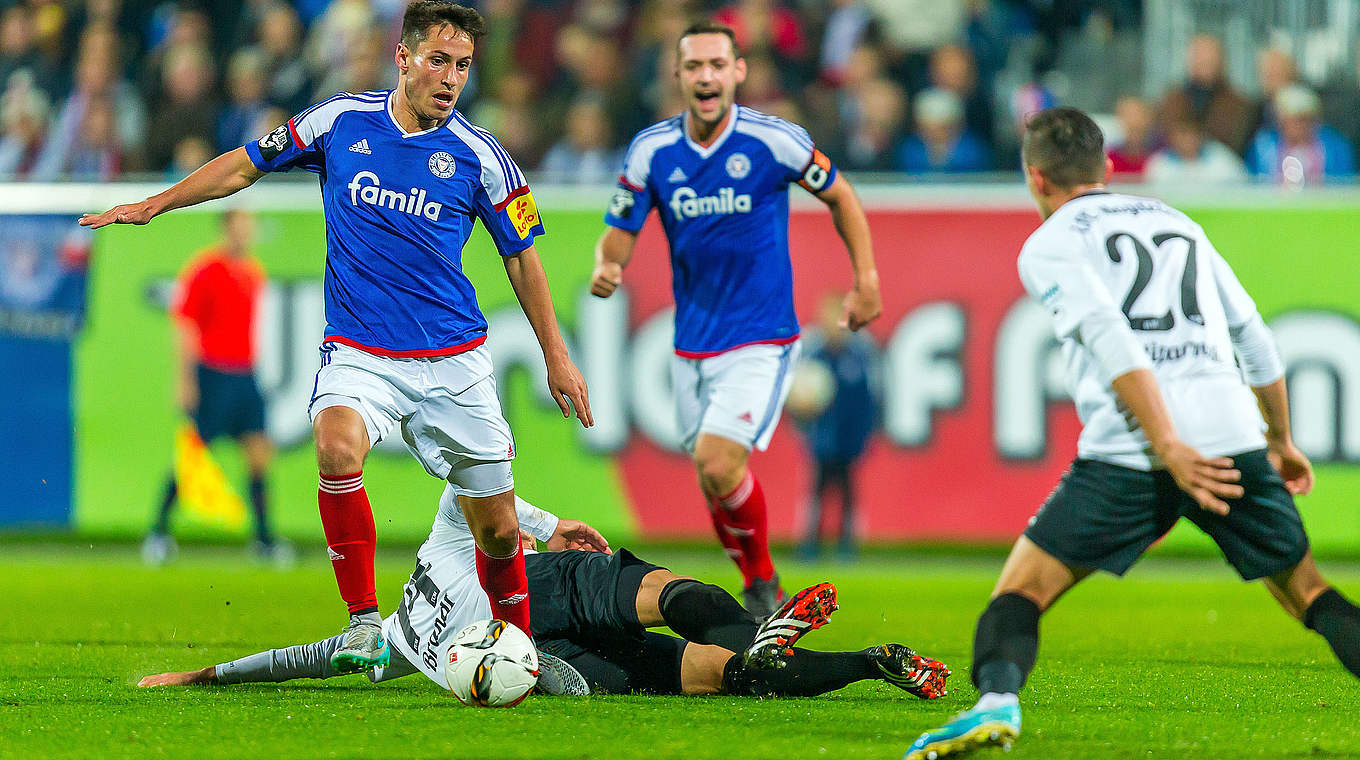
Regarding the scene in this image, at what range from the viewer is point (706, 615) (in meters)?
5.24

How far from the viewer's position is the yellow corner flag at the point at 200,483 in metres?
11.6

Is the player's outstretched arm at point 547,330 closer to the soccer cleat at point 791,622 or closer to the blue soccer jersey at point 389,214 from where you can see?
the blue soccer jersey at point 389,214

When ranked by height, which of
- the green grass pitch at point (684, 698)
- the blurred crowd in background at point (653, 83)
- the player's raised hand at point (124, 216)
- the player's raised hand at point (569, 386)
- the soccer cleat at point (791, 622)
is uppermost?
the blurred crowd in background at point (653, 83)

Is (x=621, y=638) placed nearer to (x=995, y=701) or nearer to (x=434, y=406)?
(x=434, y=406)

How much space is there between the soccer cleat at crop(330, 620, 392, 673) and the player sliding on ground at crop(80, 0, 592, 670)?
0.26 metres

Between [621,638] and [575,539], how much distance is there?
2.33 ft

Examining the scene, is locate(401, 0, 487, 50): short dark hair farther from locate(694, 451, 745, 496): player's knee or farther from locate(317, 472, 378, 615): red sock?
locate(694, 451, 745, 496): player's knee

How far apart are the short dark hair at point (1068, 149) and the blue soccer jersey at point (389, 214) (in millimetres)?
2215

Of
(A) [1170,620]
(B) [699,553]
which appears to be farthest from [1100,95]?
(A) [1170,620]

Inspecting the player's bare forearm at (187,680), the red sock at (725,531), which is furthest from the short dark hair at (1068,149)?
the player's bare forearm at (187,680)

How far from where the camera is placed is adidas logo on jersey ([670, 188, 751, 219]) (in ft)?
24.5

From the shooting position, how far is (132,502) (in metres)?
11.7

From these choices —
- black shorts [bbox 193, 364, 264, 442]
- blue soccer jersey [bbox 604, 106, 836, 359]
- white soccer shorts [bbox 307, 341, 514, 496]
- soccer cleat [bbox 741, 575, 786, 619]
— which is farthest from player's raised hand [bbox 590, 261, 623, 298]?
black shorts [bbox 193, 364, 264, 442]

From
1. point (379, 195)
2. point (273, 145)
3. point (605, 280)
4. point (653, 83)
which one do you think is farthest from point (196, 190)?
point (653, 83)
